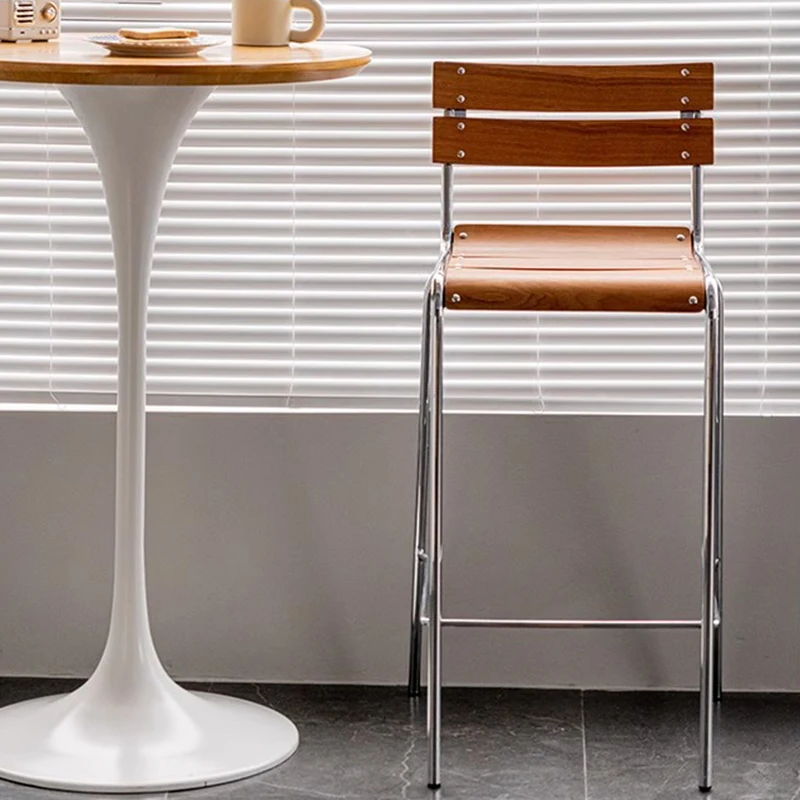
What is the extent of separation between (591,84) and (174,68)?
630 mm

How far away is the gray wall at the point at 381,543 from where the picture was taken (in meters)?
2.30

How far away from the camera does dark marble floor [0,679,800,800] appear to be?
1977mm

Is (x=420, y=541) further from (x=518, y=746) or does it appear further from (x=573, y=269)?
(x=573, y=269)

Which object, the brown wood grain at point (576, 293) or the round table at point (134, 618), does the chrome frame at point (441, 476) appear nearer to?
the brown wood grain at point (576, 293)

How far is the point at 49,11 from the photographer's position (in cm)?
201

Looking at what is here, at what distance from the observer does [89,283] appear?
2330mm

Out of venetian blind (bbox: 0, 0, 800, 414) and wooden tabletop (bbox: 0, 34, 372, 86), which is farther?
venetian blind (bbox: 0, 0, 800, 414)

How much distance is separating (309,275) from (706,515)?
2.33ft

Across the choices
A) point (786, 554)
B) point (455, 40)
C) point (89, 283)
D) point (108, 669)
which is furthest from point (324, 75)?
point (786, 554)

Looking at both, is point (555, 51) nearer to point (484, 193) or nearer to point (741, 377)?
point (484, 193)

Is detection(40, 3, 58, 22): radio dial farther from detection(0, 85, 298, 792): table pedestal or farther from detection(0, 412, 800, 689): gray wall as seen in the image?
detection(0, 412, 800, 689): gray wall

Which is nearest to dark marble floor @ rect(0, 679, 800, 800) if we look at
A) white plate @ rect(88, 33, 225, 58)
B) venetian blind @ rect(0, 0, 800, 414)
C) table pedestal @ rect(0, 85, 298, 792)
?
table pedestal @ rect(0, 85, 298, 792)

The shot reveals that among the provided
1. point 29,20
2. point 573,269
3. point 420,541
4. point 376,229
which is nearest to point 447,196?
point 376,229

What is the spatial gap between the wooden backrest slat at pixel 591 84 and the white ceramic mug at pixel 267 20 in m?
0.22
